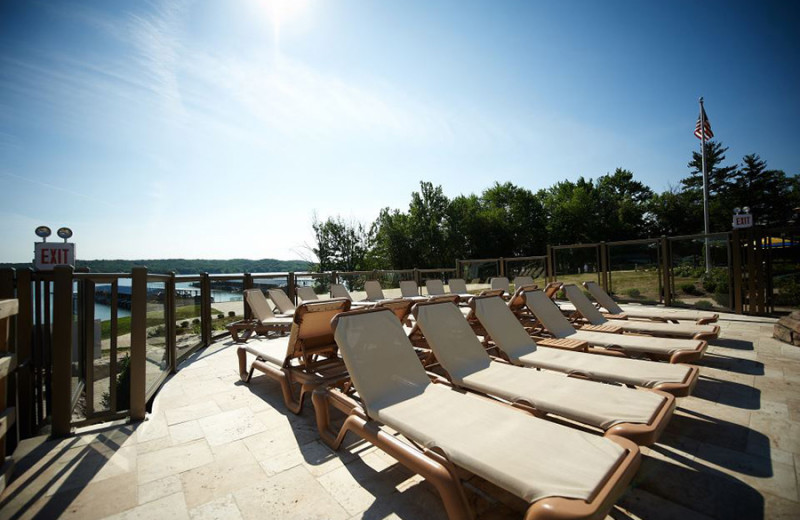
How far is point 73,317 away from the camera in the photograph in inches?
109

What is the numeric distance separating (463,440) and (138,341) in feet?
10.7

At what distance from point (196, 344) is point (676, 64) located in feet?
67.0

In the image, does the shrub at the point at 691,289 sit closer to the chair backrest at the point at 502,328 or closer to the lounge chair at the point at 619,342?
the lounge chair at the point at 619,342

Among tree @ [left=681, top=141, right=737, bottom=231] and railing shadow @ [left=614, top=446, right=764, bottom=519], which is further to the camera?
tree @ [left=681, top=141, right=737, bottom=231]

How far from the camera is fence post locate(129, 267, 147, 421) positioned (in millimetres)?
3023

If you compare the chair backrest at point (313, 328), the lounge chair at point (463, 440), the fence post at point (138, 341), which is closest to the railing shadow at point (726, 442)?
the lounge chair at point (463, 440)

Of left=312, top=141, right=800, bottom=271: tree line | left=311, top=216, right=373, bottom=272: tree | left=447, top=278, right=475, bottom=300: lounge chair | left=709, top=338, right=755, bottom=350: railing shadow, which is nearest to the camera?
left=709, top=338, right=755, bottom=350: railing shadow

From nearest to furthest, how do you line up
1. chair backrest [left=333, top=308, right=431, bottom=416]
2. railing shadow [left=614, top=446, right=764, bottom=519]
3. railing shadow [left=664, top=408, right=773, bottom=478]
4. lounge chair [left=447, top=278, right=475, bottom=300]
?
railing shadow [left=614, top=446, right=764, bottom=519], railing shadow [left=664, top=408, right=773, bottom=478], chair backrest [left=333, top=308, right=431, bottom=416], lounge chair [left=447, top=278, right=475, bottom=300]

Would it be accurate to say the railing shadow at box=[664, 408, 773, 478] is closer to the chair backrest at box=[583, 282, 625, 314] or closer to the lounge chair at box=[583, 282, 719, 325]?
the lounge chair at box=[583, 282, 719, 325]

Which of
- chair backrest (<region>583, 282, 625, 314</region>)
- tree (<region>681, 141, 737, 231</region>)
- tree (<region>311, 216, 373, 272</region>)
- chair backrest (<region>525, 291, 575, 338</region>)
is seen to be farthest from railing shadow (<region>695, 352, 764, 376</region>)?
tree (<region>681, 141, 737, 231</region>)

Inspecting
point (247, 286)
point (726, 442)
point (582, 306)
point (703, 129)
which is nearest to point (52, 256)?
point (247, 286)

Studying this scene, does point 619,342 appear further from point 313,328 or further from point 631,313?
point 313,328

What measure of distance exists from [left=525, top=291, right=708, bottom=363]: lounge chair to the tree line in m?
26.8

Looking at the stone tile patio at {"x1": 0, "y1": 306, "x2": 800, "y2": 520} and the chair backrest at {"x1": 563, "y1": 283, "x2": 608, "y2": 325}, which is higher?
the chair backrest at {"x1": 563, "y1": 283, "x2": 608, "y2": 325}
